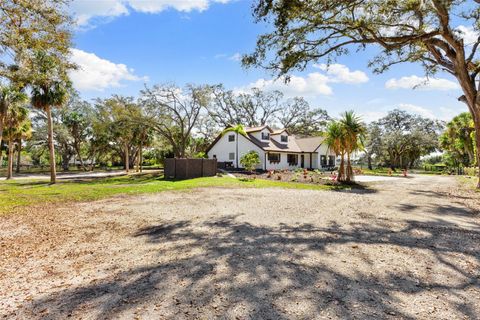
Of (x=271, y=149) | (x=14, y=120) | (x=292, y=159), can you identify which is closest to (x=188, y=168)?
(x=271, y=149)

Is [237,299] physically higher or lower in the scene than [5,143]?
lower

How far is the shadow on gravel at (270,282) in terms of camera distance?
3.59 metres

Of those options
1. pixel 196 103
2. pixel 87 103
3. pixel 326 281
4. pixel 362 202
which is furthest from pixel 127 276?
pixel 87 103

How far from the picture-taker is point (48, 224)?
336 inches

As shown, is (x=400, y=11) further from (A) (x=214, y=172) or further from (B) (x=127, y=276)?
(A) (x=214, y=172)

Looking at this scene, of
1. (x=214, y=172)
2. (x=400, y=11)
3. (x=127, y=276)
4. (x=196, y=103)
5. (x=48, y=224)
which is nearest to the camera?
(x=127, y=276)

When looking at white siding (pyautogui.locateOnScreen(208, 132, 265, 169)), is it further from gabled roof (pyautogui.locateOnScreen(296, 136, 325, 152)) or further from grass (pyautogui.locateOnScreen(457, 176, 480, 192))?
grass (pyautogui.locateOnScreen(457, 176, 480, 192))

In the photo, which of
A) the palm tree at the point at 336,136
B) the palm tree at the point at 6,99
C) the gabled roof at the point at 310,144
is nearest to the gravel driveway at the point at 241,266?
the palm tree at the point at 336,136

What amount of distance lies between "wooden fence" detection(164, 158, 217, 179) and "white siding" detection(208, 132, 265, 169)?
403 inches

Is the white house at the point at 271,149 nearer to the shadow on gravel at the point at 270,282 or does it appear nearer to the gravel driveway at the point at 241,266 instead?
the gravel driveway at the point at 241,266

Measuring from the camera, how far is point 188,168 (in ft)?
85.7

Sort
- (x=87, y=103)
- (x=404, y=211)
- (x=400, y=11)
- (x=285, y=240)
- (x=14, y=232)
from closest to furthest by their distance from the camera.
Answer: (x=285, y=240), (x=14, y=232), (x=404, y=211), (x=400, y=11), (x=87, y=103)

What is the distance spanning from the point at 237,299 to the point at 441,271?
379cm

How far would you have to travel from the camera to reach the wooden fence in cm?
2605
